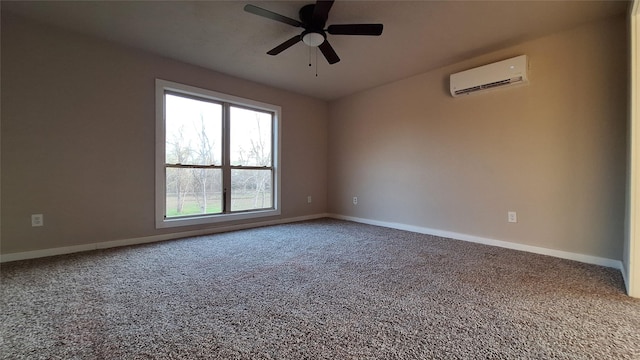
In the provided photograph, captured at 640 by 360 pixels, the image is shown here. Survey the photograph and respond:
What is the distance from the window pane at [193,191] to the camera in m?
3.53

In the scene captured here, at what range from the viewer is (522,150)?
2969mm

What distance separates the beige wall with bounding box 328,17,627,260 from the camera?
249 centimetres

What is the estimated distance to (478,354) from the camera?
120 cm

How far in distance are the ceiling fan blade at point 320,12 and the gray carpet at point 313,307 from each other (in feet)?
6.84

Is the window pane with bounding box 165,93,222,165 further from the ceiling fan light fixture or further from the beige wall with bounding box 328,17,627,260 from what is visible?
the beige wall with bounding box 328,17,627,260

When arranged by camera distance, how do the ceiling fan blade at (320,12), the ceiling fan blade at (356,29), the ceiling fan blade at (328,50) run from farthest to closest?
the ceiling fan blade at (328,50), the ceiling fan blade at (356,29), the ceiling fan blade at (320,12)

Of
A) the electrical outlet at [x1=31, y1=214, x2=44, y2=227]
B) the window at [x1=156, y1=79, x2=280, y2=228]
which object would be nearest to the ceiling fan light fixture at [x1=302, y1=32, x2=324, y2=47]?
the window at [x1=156, y1=79, x2=280, y2=228]

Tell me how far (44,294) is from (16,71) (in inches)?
85.8

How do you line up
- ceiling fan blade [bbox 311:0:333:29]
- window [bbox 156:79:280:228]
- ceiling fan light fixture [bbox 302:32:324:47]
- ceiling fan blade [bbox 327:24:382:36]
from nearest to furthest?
1. ceiling fan blade [bbox 311:0:333:29]
2. ceiling fan blade [bbox 327:24:382:36]
3. ceiling fan light fixture [bbox 302:32:324:47]
4. window [bbox 156:79:280:228]

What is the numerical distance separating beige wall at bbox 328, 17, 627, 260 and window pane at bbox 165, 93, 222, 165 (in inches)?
98.5

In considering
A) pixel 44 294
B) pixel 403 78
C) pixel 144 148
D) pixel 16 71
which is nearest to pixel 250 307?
pixel 44 294

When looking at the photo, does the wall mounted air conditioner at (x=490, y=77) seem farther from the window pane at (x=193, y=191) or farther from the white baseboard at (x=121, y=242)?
the window pane at (x=193, y=191)

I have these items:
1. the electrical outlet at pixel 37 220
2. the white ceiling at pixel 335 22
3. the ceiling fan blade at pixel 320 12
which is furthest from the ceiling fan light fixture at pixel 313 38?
the electrical outlet at pixel 37 220

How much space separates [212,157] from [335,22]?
97.2 inches
